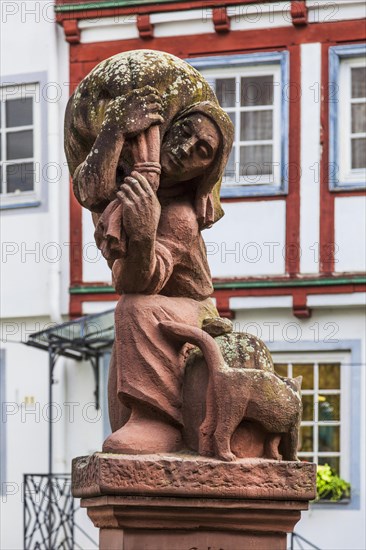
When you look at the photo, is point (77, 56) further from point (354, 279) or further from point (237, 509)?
point (237, 509)

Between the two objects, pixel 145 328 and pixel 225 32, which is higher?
pixel 225 32

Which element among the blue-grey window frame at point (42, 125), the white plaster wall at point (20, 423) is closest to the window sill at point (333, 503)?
the white plaster wall at point (20, 423)

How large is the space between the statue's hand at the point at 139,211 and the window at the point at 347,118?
13.5 metres

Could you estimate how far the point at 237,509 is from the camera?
8445 millimetres

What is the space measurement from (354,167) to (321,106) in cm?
75

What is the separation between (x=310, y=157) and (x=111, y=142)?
13498 mm

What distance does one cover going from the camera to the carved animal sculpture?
8.44 metres

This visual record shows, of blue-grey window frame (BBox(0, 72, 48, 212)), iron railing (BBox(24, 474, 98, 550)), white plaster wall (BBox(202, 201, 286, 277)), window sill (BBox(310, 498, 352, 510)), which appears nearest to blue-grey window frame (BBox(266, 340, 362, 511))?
window sill (BBox(310, 498, 352, 510))

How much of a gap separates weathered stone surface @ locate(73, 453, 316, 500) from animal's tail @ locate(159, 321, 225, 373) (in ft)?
1.34

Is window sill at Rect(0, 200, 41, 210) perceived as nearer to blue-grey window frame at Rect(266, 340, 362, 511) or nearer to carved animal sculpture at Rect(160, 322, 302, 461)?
blue-grey window frame at Rect(266, 340, 362, 511)

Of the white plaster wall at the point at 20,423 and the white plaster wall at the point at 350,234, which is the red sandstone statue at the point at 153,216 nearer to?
the white plaster wall at the point at 350,234

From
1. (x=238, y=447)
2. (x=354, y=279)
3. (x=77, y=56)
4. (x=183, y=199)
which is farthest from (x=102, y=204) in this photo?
(x=77, y=56)

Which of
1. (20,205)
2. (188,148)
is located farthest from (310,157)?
(188,148)

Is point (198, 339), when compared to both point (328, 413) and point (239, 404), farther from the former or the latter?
point (328, 413)
